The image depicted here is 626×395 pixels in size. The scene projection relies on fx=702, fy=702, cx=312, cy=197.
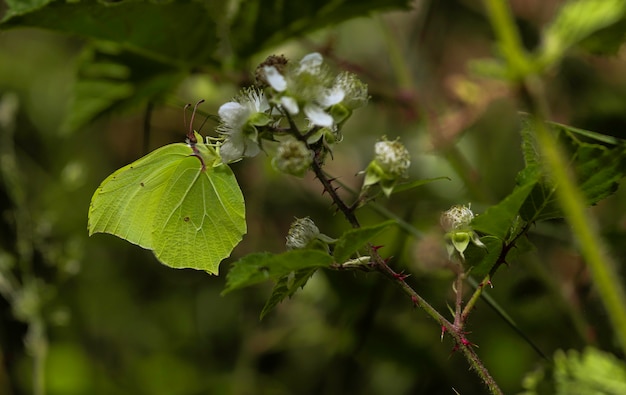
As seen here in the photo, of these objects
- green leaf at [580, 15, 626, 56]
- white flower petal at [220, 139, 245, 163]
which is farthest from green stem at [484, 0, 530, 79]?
green leaf at [580, 15, 626, 56]

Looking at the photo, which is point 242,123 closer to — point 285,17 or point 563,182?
point 563,182

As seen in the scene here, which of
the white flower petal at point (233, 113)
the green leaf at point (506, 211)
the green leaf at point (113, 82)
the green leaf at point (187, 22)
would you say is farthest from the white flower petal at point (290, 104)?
the green leaf at point (113, 82)

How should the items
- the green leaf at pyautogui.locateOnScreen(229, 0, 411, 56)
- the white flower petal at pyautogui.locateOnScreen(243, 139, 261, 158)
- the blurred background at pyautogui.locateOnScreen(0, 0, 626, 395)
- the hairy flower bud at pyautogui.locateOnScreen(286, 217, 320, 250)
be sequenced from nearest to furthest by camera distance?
the hairy flower bud at pyautogui.locateOnScreen(286, 217, 320, 250), the white flower petal at pyautogui.locateOnScreen(243, 139, 261, 158), the green leaf at pyautogui.locateOnScreen(229, 0, 411, 56), the blurred background at pyautogui.locateOnScreen(0, 0, 626, 395)

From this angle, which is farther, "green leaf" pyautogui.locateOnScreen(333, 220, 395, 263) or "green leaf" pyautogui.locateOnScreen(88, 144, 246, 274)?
"green leaf" pyautogui.locateOnScreen(88, 144, 246, 274)

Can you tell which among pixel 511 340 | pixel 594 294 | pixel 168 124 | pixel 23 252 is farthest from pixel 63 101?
pixel 594 294

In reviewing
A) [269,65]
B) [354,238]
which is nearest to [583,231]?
[354,238]

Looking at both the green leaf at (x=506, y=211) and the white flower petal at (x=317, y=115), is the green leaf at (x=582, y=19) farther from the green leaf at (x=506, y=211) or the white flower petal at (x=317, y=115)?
the white flower petal at (x=317, y=115)

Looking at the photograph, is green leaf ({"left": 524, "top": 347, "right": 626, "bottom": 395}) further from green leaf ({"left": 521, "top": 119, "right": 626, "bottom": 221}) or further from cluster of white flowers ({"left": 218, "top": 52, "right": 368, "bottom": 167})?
Result: cluster of white flowers ({"left": 218, "top": 52, "right": 368, "bottom": 167})

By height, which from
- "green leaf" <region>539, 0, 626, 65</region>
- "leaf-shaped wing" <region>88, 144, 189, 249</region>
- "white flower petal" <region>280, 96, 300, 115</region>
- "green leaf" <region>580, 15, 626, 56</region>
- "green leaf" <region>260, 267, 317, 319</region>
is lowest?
"leaf-shaped wing" <region>88, 144, 189, 249</region>

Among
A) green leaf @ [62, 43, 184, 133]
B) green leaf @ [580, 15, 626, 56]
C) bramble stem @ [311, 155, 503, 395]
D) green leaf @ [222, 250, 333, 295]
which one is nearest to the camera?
green leaf @ [222, 250, 333, 295]
